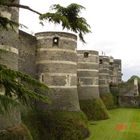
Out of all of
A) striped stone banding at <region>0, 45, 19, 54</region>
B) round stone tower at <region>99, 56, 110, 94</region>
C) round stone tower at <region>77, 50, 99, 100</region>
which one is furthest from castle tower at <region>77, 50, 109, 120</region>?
striped stone banding at <region>0, 45, 19, 54</region>

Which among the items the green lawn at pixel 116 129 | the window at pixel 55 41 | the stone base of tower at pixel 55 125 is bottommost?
the green lawn at pixel 116 129

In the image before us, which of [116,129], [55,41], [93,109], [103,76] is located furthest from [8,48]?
[103,76]

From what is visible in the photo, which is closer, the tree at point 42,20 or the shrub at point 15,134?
the tree at point 42,20

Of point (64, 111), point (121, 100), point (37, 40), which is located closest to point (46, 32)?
point (37, 40)

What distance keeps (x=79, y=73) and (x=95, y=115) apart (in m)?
4.47

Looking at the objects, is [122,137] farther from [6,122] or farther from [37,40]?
[6,122]

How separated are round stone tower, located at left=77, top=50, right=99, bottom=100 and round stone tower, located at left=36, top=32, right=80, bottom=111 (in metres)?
9.83

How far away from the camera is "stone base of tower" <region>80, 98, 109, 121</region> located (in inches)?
1365

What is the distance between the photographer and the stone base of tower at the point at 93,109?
34.7m

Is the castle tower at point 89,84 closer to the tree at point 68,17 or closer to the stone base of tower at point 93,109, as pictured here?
the stone base of tower at point 93,109

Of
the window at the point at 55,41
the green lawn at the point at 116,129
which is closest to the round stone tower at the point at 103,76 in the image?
the green lawn at the point at 116,129

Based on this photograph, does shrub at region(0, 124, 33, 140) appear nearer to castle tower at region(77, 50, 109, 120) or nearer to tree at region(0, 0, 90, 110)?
tree at region(0, 0, 90, 110)

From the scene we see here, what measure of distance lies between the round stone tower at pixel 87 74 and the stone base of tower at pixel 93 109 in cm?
57

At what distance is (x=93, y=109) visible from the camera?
1387 inches
